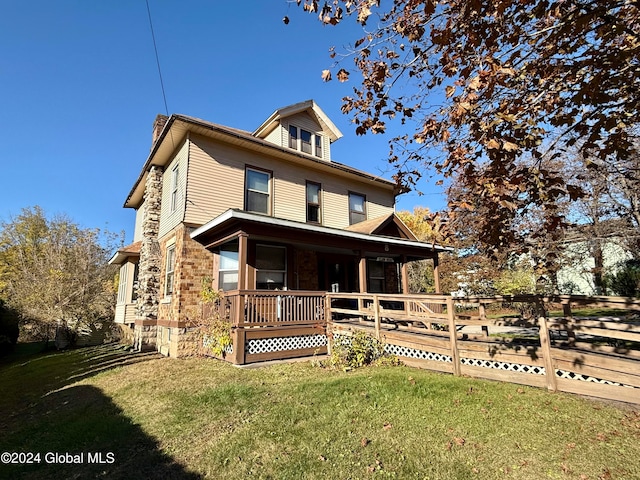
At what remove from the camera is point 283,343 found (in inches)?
343

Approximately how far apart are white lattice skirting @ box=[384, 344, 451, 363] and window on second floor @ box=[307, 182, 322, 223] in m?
6.65

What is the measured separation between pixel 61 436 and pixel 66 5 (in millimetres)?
9836

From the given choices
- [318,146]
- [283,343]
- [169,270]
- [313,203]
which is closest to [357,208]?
[313,203]

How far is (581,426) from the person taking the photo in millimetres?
3965

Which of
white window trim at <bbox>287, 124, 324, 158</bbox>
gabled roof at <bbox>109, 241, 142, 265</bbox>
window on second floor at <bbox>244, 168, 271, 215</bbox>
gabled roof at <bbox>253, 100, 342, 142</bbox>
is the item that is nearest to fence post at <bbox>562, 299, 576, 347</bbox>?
window on second floor at <bbox>244, 168, 271, 215</bbox>

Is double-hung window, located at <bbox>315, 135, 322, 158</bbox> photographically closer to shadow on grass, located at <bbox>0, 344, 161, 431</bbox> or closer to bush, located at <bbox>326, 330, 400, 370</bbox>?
bush, located at <bbox>326, 330, 400, 370</bbox>

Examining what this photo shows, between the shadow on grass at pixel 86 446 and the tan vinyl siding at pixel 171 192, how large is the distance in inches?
241

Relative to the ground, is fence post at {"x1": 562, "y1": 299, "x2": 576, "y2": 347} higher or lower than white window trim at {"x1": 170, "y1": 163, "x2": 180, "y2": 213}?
lower

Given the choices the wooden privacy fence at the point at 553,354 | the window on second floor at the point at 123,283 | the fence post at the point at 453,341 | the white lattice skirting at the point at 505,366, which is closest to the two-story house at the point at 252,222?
the window on second floor at the point at 123,283

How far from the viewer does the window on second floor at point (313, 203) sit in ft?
43.1

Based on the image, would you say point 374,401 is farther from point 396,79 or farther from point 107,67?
point 107,67

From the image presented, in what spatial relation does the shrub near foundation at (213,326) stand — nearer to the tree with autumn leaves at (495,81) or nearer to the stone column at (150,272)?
the stone column at (150,272)

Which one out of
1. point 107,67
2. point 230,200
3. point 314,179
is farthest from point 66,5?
point 314,179

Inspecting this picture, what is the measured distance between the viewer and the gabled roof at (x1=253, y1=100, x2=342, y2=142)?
1324cm
